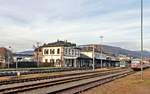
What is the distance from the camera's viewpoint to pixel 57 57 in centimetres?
11475

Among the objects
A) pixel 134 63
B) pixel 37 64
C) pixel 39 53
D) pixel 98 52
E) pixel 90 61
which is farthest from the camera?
pixel 98 52

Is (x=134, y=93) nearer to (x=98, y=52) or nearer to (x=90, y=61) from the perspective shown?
(x=90, y=61)

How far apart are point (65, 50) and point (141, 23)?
74689 millimetres

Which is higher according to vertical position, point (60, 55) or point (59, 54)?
point (59, 54)

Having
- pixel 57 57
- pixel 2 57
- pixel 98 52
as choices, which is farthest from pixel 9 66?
pixel 98 52

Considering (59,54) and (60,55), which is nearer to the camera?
(60,55)

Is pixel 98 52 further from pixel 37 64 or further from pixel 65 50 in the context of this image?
pixel 37 64

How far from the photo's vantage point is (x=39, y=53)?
128 m

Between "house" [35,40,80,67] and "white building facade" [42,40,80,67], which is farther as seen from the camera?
"house" [35,40,80,67]

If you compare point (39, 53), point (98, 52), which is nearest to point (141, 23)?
point (39, 53)

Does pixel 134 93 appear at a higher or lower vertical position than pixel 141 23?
lower

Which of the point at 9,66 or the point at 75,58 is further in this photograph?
the point at 75,58

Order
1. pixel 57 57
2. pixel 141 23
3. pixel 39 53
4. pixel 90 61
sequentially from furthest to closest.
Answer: pixel 90 61 → pixel 39 53 → pixel 57 57 → pixel 141 23

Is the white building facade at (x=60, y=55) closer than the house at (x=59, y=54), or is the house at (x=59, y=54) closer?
the white building facade at (x=60, y=55)
